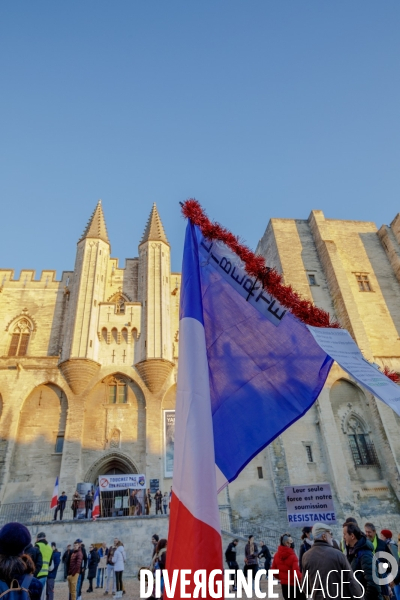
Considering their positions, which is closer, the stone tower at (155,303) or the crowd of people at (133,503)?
the crowd of people at (133,503)

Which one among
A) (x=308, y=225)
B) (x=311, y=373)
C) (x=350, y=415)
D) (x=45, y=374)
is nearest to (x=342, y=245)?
(x=308, y=225)

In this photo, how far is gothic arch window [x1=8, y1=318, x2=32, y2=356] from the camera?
73.6 ft

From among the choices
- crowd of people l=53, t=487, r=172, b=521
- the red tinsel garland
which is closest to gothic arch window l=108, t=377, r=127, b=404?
crowd of people l=53, t=487, r=172, b=521

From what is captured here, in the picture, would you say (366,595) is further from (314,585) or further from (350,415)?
(350,415)

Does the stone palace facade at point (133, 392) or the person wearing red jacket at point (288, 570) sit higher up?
the stone palace facade at point (133, 392)

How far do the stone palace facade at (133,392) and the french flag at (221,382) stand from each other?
15801 mm

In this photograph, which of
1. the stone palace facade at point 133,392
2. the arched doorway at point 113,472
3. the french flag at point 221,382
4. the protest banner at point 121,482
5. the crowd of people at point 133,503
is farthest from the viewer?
the stone palace facade at point 133,392

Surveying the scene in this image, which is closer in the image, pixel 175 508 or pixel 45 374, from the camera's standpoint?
pixel 175 508

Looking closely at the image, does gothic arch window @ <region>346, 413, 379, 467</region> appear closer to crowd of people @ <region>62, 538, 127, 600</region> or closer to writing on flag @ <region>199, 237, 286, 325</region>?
crowd of people @ <region>62, 538, 127, 600</region>

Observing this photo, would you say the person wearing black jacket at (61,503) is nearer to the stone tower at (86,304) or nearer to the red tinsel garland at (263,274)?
the stone tower at (86,304)

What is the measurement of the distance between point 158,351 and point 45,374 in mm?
5805

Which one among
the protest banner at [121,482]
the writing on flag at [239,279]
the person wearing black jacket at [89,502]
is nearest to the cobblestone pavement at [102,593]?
the person wearing black jacket at [89,502]

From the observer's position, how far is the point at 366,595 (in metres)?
3.77

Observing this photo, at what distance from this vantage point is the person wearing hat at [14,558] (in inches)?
90.6
